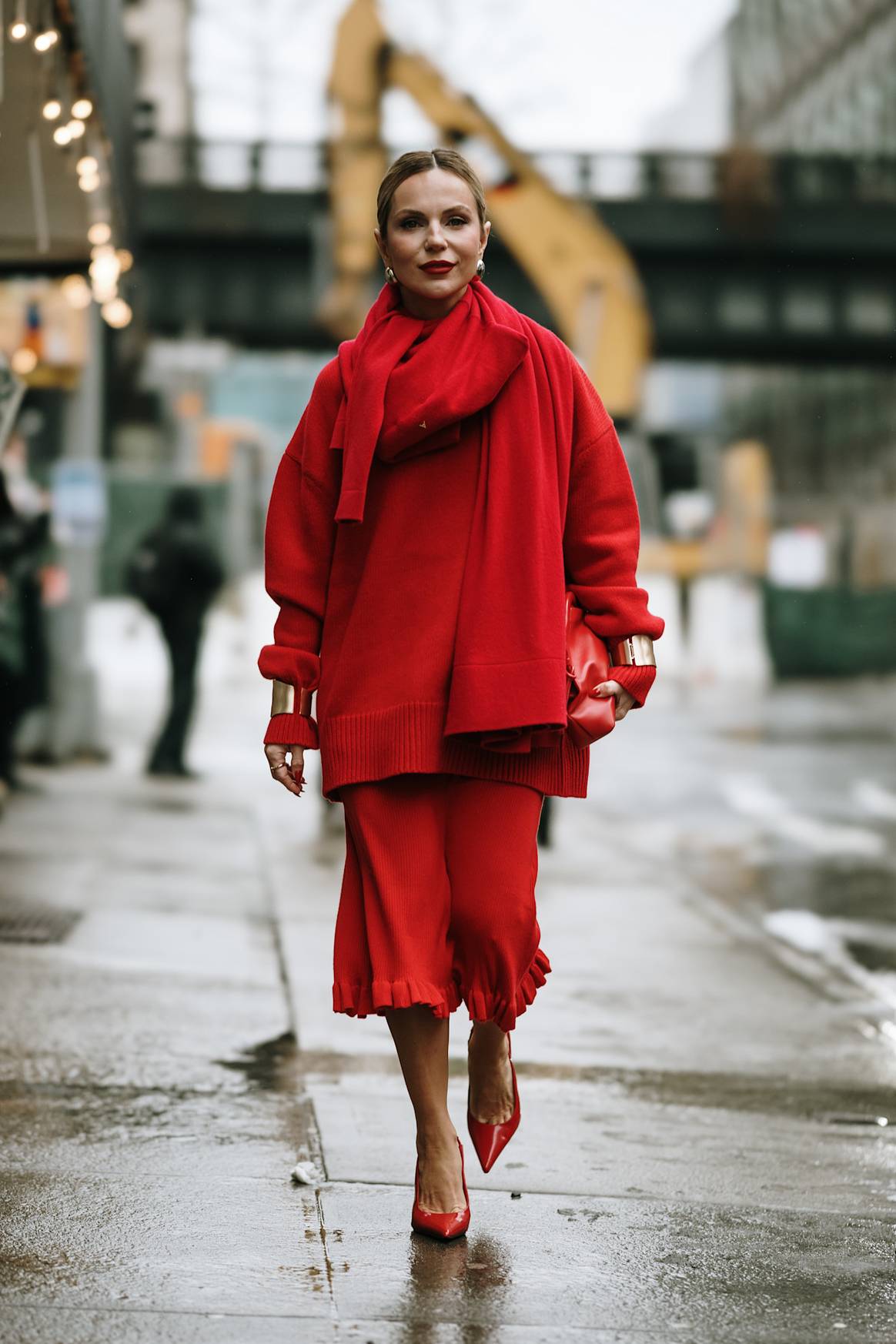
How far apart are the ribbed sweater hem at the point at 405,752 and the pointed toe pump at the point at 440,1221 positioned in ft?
2.39

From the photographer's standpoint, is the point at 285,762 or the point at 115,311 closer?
the point at 285,762

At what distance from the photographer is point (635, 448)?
1947 centimetres

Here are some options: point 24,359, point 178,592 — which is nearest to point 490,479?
point 178,592

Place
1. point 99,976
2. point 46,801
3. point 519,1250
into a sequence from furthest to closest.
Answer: point 46,801 < point 99,976 < point 519,1250

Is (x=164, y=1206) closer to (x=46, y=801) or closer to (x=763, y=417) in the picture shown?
(x=46, y=801)

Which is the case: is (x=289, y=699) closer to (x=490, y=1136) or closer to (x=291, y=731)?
(x=291, y=731)

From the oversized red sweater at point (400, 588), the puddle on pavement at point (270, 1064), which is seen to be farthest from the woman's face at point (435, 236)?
the puddle on pavement at point (270, 1064)

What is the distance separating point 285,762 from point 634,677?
68 centimetres

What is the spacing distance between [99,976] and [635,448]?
46.1ft

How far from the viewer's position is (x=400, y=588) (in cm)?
360

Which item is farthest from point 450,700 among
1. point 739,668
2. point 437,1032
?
point 739,668

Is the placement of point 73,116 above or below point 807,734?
above

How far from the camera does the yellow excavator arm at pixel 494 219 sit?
21500 mm

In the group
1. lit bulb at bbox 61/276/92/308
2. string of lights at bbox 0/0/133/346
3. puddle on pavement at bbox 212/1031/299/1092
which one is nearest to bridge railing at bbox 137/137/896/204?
lit bulb at bbox 61/276/92/308
